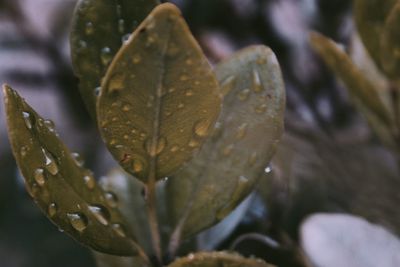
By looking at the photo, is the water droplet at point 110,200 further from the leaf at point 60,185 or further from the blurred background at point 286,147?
the blurred background at point 286,147

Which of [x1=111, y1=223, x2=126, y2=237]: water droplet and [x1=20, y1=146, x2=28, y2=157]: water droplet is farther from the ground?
[x1=20, y1=146, x2=28, y2=157]: water droplet

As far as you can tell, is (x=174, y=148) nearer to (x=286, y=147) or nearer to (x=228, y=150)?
(x=228, y=150)

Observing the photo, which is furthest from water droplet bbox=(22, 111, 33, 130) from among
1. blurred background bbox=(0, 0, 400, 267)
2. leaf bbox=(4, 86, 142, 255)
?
blurred background bbox=(0, 0, 400, 267)

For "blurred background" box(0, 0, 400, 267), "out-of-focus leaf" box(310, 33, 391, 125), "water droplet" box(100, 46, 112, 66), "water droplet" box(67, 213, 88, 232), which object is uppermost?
"water droplet" box(100, 46, 112, 66)

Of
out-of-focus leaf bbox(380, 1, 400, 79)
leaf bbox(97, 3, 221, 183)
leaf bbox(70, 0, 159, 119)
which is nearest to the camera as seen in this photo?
leaf bbox(97, 3, 221, 183)

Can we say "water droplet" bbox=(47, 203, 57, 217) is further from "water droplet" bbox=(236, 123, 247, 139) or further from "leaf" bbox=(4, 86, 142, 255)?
"water droplet" bbox=(236, 123, 247, 139)

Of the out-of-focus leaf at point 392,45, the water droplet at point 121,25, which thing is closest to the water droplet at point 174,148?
the water droplet at point 121,25
